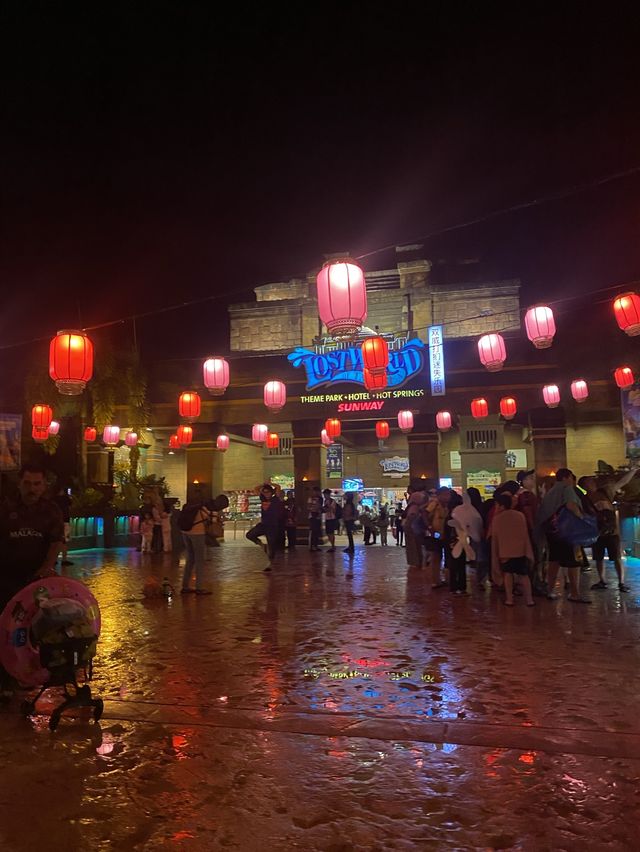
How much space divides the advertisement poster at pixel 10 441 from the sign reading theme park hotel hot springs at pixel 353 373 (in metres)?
8.32

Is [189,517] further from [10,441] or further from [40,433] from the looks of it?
[40,433]

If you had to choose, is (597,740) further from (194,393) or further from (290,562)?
(194,393)

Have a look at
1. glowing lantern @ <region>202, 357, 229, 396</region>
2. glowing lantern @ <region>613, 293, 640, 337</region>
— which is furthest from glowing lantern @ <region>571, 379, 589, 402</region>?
glowing lantern @ <region>202, 357, 229, 396</region>

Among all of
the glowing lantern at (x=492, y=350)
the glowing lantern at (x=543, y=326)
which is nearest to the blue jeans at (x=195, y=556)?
the glowing lantern at (x=543, y=326)

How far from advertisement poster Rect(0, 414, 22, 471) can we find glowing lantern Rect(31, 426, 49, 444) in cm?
72

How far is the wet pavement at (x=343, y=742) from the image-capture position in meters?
2.47

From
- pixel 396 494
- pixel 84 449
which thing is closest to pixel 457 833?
pixel 84 449

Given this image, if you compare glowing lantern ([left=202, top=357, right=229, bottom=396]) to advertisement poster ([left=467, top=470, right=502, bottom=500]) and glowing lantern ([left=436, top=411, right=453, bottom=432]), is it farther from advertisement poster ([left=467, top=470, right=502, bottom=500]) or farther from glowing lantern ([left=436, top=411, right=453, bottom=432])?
advertisement poster ([left=467, top=470, right=502, bottom=500])

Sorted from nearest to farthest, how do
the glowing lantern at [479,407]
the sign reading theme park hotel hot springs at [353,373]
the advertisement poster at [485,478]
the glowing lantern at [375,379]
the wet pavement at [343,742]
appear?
the wet pavement at [343,742] < the glowing lantern at [375,379] < the glowing lantern at [479,407] < the sign reading theme park hotel hot springs at [353,373] < the advertisement poster at [485,478]

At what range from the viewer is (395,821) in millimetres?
2521

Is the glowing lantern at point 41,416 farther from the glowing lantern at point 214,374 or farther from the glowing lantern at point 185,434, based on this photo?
the glowing lantern at point 214,374

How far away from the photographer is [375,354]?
15531 mm

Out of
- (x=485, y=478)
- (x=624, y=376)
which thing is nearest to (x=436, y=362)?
(x=624, y=376)

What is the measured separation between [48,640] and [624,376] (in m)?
14.8
